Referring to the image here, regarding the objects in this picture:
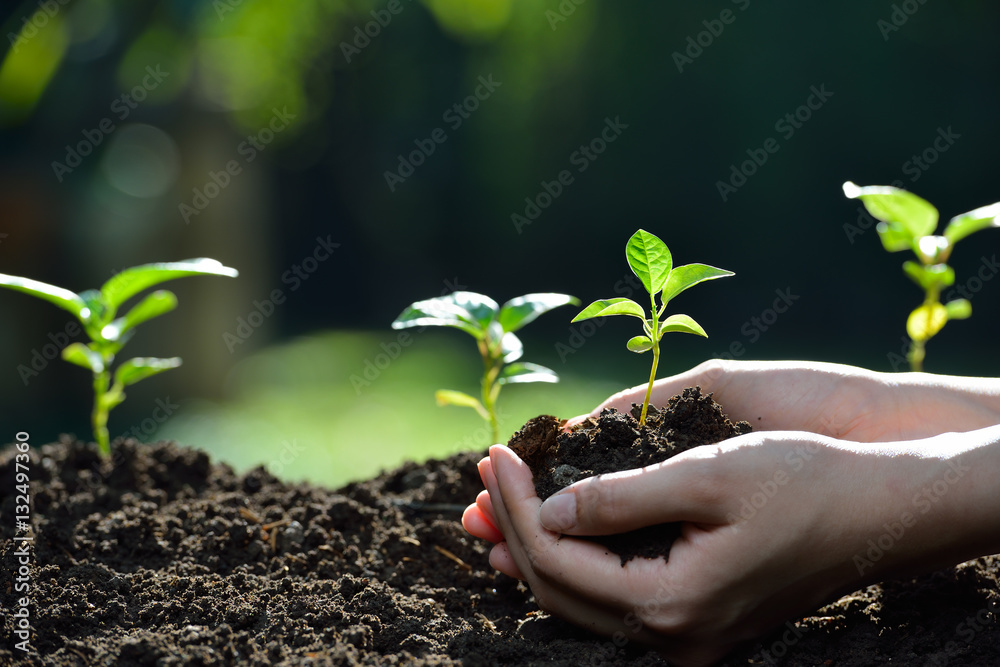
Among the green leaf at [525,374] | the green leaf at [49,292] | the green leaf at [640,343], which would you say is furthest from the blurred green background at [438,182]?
the green leaf at [640,343]

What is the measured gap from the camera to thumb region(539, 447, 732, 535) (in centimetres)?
101

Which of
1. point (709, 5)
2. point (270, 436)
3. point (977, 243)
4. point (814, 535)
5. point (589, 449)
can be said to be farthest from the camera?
point (709, 5)

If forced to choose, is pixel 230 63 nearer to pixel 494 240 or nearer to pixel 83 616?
pixel 494 240

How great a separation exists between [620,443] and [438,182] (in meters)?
5.64

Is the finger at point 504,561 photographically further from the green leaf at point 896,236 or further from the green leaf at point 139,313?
the green leaf at point 896,236

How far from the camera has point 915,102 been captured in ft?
16.8

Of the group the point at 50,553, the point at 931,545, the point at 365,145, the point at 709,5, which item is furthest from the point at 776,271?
the point at 50,553

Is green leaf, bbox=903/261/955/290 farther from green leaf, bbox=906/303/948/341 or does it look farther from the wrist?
the wrist

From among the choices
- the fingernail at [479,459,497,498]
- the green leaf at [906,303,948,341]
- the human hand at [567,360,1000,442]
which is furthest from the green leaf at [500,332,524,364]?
the green leaf at [906,303,948,341]

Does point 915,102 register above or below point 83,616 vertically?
above

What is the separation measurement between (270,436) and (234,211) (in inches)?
80.0

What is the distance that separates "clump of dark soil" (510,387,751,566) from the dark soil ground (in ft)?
0.70

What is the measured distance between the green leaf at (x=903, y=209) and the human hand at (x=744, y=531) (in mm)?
678

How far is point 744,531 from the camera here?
1.02 metres
